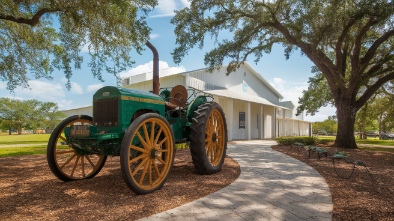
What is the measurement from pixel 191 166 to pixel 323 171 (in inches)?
131

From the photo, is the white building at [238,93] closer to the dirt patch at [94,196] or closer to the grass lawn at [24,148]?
the grass lawn at [24,148]

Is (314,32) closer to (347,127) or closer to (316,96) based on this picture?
(347,127)

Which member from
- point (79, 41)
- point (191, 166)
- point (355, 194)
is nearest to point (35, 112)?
point (79, 41)

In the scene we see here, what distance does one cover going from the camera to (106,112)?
4766 millimetres

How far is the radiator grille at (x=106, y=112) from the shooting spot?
4645mm

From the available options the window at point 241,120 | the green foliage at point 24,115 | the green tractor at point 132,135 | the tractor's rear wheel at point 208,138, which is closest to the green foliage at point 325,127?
the window at point 241,120

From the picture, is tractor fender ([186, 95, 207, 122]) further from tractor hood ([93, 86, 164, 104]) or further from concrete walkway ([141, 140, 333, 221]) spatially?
concrete walkway ([141, 140, 333, 221])

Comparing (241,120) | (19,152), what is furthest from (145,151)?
(241,120)

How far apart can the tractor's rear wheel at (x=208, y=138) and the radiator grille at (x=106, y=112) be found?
1.61 meters

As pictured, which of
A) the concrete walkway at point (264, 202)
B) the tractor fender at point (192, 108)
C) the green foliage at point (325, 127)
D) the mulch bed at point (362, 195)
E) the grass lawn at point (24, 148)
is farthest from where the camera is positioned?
the green foliage at point (325, 127)

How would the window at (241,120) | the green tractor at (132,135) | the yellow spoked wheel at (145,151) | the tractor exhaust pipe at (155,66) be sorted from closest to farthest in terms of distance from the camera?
the yellow spoked wheel at (145,151), the green tractor at (132,135), the tractor exhaust pipe at (155,66), the window at (241,120)

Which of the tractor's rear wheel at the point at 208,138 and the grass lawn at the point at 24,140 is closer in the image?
the tractor's rear wheel at the point at 208,138

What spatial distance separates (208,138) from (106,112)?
2505 mm

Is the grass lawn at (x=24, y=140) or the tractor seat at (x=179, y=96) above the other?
the tractor seat at (x=179, y=96)
